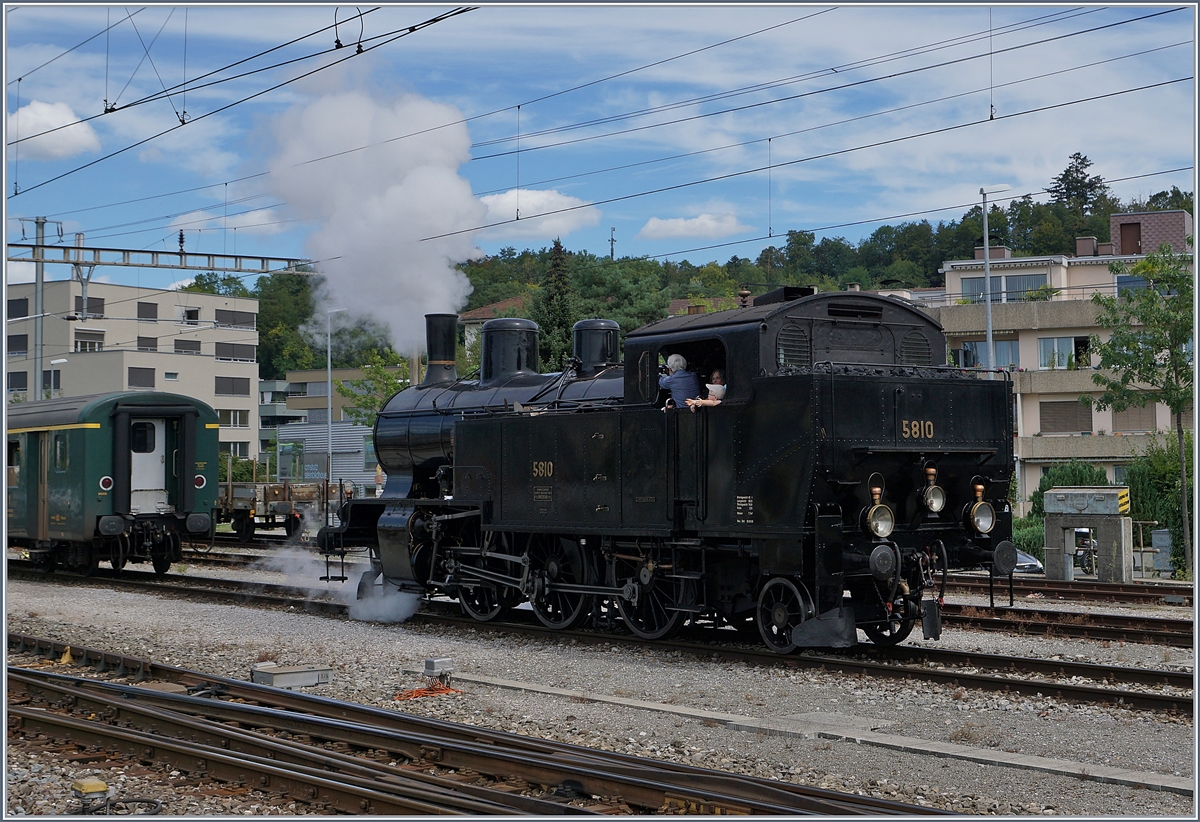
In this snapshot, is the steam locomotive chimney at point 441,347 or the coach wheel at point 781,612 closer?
the coach wheel at point 781,612

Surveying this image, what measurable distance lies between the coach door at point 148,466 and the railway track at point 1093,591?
534 inches

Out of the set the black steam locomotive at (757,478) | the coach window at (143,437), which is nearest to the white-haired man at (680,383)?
the black steam locomotive at (757,478)

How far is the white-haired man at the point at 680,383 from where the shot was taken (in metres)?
11.0

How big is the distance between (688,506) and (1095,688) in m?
3.82

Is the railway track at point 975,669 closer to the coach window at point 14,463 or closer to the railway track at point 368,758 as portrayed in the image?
the railway track at point 368,758

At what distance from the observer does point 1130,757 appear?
729cm

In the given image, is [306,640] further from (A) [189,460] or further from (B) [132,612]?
(A) [189,460]

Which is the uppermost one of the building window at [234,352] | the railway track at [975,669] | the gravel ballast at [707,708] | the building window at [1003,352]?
the building window at [234,352]

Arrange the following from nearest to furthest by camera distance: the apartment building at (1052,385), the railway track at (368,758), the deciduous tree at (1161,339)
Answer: the railway track at (368,758) < the deciduous tree at (1161,339) < the apartment building at (1052,385)

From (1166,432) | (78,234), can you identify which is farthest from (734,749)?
(1166,432)

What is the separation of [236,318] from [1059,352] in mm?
43601

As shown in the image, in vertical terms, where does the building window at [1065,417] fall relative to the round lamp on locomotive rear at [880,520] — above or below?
above

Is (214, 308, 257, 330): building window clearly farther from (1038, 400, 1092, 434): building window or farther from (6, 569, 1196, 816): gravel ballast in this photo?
(6, 569, 1196, 816): gravel ballast

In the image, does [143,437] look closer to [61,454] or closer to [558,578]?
[61,454]
